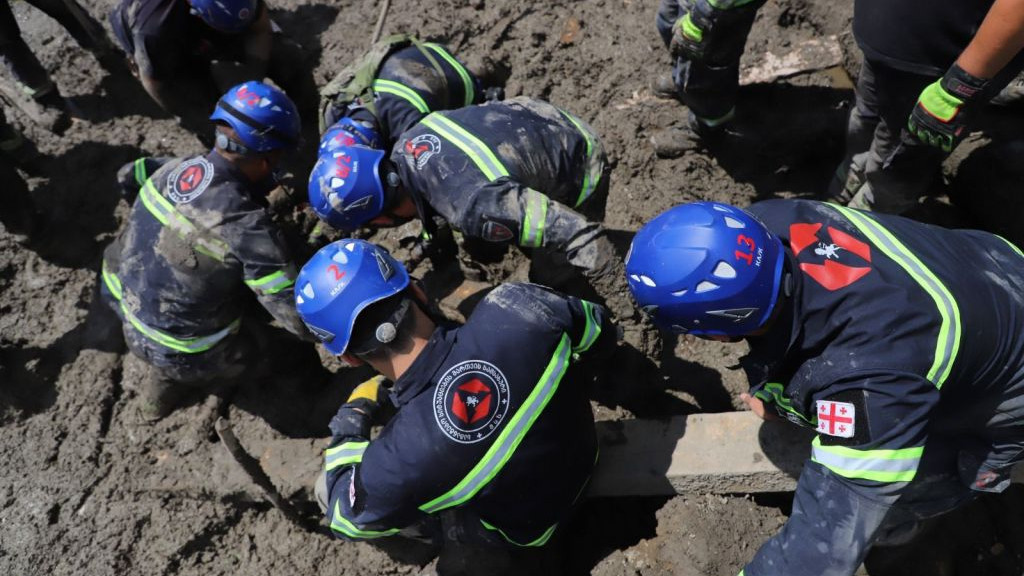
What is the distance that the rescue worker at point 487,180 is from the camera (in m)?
3.20

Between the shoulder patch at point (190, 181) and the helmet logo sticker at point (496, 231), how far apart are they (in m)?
1.45

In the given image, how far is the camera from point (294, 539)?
12.0 ft

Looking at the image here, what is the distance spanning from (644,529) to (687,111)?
2824 millimetres

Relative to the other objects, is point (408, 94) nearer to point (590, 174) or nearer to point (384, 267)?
point (590, 174)

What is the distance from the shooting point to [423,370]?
2.56 meters

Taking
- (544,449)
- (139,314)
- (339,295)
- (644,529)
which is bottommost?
(644,529)

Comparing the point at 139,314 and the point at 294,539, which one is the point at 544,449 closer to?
the point at 294,539

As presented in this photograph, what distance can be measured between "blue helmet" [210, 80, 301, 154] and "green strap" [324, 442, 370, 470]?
5.60ft

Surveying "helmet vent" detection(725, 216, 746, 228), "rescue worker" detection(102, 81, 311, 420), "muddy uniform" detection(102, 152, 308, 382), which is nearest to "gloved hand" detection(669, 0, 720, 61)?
"helmet vent" detection(725, 216, 746, 228)

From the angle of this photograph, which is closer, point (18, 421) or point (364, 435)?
point (364, 435)

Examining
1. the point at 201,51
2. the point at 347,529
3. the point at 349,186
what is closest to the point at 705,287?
the point at 347,529

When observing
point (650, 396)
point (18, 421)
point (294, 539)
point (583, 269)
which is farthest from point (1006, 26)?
point (18, 421)

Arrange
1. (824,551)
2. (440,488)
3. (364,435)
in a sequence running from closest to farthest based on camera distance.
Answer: (824,551) → (440,488) → (364,435)

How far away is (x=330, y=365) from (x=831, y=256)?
307cm
